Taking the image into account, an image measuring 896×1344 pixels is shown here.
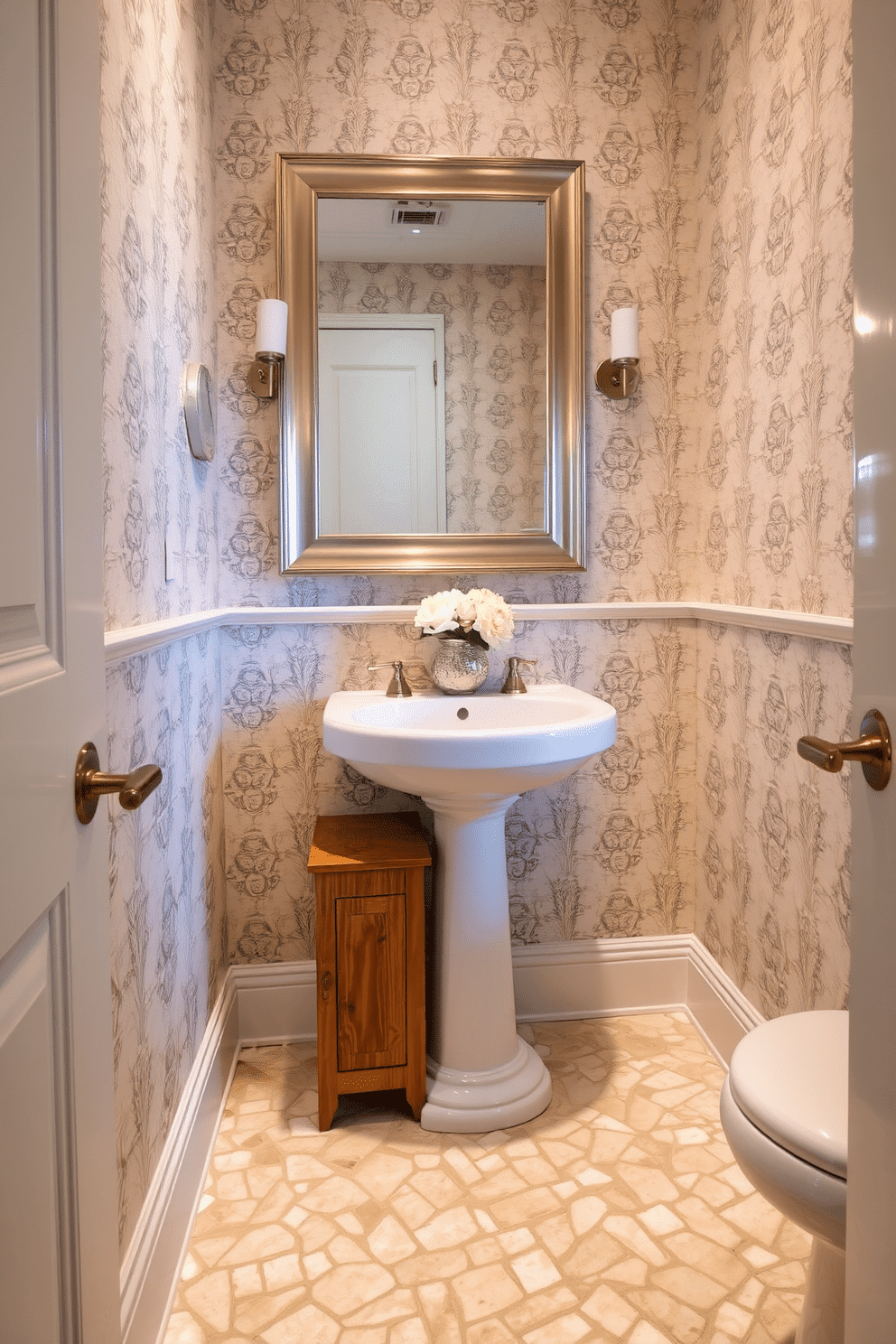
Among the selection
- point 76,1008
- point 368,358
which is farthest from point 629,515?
point 76,1008

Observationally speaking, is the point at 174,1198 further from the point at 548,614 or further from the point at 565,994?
the point at 548,614

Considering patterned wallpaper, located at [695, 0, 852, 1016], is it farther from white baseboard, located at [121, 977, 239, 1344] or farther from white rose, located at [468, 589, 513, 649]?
white baseboard, located at [121, 977, 239, 1344]

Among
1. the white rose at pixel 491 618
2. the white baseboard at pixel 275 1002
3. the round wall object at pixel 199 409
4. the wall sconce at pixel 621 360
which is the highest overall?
the wall sconce at pixel 621 360

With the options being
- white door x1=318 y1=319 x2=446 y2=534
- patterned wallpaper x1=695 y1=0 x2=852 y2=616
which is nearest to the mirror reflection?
white door x1=318 y1=319 x2=446 y2=534

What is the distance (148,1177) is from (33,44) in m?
1.35

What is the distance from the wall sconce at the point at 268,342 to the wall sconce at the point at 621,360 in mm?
754

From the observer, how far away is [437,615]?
1894 mm

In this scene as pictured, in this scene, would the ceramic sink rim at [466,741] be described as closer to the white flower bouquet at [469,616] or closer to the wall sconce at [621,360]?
the white flower bouquet at [469,616]

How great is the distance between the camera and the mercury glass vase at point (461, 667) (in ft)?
6.49

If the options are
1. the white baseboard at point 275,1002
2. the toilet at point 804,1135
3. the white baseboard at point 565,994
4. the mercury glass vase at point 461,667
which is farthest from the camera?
the white baseboard at point 275,1002

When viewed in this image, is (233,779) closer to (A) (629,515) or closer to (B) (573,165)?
(A) (629,515)

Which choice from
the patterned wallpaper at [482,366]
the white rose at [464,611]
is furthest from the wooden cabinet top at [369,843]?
the patterned wallpaper at [482,366]

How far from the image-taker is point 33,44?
1.94ft

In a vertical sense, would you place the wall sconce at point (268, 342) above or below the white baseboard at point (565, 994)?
above
